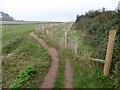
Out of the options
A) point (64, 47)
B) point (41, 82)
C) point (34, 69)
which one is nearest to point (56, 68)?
point (34, 69)

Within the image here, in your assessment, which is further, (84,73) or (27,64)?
(27,64)

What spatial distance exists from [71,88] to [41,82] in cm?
172

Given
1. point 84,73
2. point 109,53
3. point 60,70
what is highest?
point 109,53

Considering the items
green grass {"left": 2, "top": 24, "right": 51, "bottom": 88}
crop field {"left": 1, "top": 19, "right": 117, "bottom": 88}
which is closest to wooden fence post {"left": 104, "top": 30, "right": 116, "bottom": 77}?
crop field {"left": 1, "top": 19, "right": 117, "bottom": 88}

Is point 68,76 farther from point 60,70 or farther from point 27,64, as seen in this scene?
point 27,64

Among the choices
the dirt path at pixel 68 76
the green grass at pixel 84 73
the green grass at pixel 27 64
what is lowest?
the green grass at pixel 27 64

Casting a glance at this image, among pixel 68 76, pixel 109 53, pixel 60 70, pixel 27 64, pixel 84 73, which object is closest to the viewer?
pixel 109 53

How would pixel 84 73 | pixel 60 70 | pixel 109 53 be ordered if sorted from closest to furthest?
pixel 109 53, pixel 84 73, pixel 60 70

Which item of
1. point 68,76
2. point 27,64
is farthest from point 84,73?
point 27,64

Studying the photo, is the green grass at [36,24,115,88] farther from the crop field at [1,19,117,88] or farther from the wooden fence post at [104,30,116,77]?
the wooden fence post at [104,30,116,77]

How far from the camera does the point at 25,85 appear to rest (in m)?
12.9

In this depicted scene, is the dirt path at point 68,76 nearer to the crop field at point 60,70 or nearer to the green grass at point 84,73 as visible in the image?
the crop field at point 60,70

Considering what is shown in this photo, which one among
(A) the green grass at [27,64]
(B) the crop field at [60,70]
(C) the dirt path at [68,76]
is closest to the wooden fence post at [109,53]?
(B) the crop field at [60,70]

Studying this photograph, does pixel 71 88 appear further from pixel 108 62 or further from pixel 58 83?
pixel 108 62
